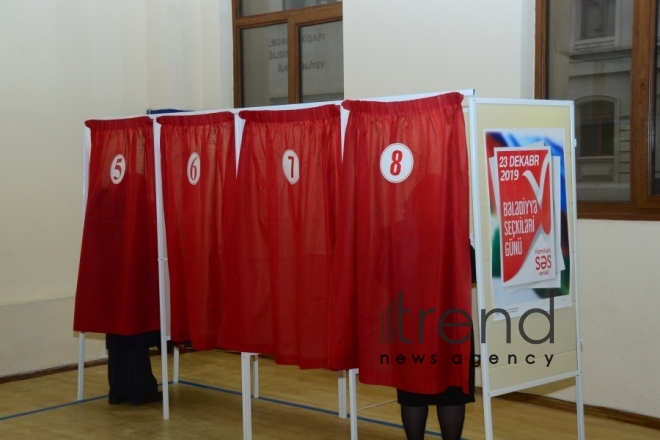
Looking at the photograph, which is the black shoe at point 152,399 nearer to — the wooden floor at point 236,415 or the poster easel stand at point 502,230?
the wooden floor at point 236,415

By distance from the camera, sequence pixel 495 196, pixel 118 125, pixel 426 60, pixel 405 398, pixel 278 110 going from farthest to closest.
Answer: pixel 426 60 < pixel 118 125 < pixel 278 110 < pixel 405 398 < pixel 495 196

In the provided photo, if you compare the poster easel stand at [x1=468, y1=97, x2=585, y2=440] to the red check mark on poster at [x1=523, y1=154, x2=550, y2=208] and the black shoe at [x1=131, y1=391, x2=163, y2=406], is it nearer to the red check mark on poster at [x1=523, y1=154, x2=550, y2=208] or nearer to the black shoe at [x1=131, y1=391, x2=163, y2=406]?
the red check mark on poster at [x1=523, y1=154, x2=550, y2=208]

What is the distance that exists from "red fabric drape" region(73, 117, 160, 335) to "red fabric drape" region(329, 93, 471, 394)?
1386 mm

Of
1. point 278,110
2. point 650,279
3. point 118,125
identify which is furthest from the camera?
point 118,125

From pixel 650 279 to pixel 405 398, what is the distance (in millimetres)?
1500

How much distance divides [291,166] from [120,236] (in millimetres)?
1292

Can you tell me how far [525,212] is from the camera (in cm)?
316

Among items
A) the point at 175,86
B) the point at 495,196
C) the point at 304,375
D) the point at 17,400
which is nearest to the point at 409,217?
the point at 495,196

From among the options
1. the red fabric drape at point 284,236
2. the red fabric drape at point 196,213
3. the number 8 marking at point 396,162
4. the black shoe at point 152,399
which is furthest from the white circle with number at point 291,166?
the black shoe at point 152,399

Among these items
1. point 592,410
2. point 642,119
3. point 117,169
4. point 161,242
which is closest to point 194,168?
point 161,242

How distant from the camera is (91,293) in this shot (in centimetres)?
441

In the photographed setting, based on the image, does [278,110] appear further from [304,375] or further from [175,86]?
[175,86]

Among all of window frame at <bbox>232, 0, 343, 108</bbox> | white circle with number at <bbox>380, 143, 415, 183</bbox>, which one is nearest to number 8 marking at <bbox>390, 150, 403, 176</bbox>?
white circle with number at <bbox>380, 143, 415, 183</bbox>

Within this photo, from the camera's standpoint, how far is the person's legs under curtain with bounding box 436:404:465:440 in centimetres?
322
